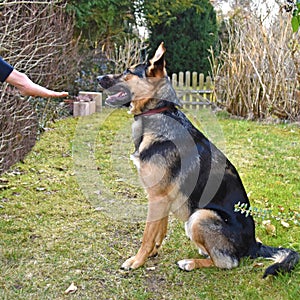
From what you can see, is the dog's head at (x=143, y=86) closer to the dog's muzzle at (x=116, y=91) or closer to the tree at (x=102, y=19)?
the dog's muzzle at (x=116, y=91)

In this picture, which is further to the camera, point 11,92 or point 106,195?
point 11,92

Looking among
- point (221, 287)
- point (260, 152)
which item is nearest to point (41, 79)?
point (260, 152)

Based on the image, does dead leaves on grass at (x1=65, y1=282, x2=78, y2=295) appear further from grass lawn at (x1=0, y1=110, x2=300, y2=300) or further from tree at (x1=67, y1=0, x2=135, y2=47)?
tree at (x1=67, y1=0, x2=135, y2=47)

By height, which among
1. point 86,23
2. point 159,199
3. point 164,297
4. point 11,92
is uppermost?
point 86,23

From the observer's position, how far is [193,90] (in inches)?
545

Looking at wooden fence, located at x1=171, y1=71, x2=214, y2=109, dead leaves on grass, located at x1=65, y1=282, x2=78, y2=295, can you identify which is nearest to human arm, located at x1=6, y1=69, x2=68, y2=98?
dead leaves on grass, located at x1=65, y1=282, x2=78, y2=295

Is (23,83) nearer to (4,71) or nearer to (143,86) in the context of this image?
(4,71)

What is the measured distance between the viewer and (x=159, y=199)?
11.1ft

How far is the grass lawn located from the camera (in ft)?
10.6

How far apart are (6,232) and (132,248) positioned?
1.27 meters

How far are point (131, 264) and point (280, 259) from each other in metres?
1.20

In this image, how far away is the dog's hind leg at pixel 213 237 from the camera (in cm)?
327

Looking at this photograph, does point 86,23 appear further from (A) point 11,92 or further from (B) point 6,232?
(B) point 6,232

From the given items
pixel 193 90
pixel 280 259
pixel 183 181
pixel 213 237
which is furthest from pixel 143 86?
pixel 193 90
